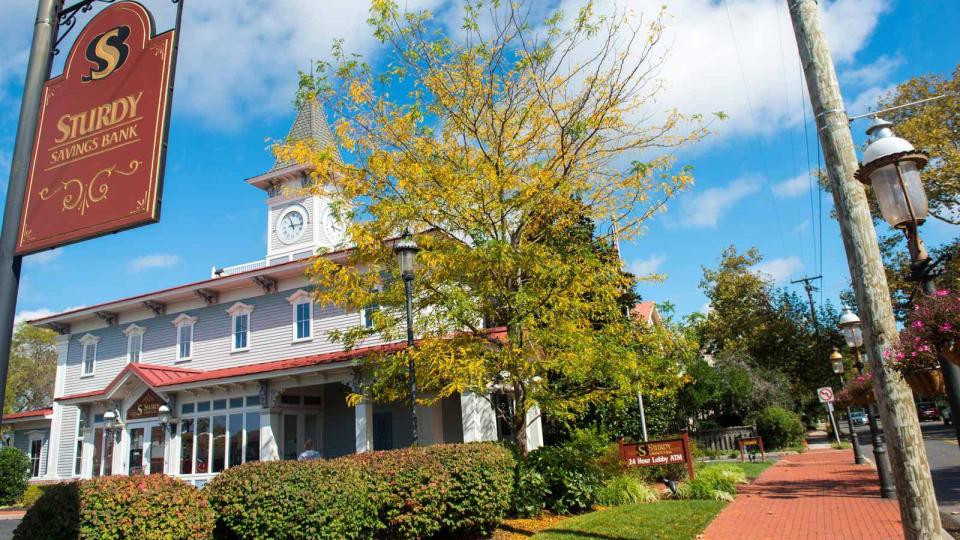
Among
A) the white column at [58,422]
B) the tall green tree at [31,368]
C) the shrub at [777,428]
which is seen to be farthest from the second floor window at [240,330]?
the tall green tree at [31,368]

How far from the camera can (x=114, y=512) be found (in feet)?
21.0

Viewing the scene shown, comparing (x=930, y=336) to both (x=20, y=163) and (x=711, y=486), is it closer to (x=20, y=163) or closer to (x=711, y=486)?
(x=20, y=163)

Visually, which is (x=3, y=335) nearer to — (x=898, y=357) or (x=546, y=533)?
(x=898, y=357)

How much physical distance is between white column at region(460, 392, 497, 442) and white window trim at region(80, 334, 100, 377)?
62.1 ft

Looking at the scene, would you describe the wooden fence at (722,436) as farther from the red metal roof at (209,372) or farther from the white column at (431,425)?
the red metal roof at (209,372)

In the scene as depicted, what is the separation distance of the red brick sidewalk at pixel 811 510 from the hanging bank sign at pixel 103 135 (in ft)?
28.7

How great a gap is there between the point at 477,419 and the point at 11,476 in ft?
63.9

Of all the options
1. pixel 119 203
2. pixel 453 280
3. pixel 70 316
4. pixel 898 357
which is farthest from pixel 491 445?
pixel 70 316

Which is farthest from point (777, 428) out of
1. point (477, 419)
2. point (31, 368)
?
point (31, 368)

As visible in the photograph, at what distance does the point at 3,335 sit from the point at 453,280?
832 centimetres

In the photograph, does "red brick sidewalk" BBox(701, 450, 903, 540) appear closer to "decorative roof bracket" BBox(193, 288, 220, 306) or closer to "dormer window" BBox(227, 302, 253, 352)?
"dormer window" BBox(227, 302, 253, 352)

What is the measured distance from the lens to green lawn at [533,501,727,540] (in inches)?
357

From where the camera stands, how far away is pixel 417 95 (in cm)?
1232

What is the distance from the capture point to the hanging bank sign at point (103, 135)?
411 cm
